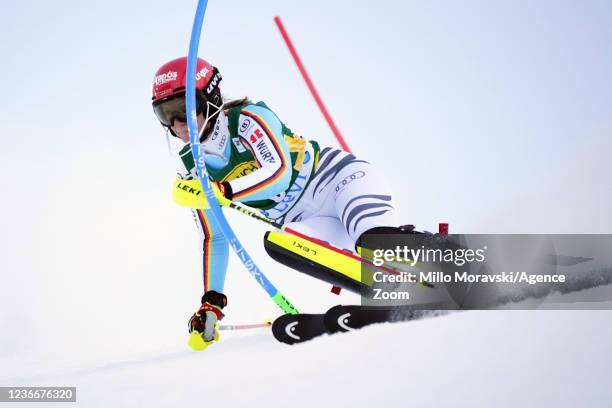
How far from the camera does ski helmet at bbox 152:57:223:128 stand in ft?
13.8

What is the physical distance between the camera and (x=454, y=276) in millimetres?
4211

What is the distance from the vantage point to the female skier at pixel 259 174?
4.25 m

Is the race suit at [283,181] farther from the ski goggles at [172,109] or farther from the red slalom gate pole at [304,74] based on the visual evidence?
the red slalom gate pole at [304,74]

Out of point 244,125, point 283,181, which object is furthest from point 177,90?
point 283,181

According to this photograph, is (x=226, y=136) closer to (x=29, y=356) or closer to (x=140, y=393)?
(x=140, y=393)

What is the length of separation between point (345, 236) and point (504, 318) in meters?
1.30

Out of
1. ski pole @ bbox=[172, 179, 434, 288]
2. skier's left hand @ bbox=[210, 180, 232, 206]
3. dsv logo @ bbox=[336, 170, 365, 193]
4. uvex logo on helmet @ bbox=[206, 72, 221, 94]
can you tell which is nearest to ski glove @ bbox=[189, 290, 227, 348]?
ski pole @ bbox=[172, 179, 434, 288]

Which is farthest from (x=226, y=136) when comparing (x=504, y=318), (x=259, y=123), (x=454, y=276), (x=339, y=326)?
(x=504, y=318)

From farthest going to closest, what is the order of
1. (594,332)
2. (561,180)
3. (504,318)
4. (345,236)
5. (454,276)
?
(561,180), (345,236), (454,276), (504,318), (594,332)

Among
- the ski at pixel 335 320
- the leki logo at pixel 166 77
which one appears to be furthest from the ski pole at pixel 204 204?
the leki logo at pixel 166 77

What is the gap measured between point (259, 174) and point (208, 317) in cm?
115

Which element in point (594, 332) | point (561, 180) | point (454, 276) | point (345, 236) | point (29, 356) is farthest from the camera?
Result: point (561, 180)

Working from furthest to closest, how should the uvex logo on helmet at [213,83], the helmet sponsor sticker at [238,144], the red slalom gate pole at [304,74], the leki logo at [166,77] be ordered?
the red slalom gate pole at [304,74]
the helmet sponsor sticker at [238,144]
the uvex logo on helmet at [213,83]
the leki logo at [166,77]

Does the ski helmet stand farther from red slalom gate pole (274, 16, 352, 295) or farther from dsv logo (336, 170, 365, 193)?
red slalom gate pole (274, 16, 352, 295)
